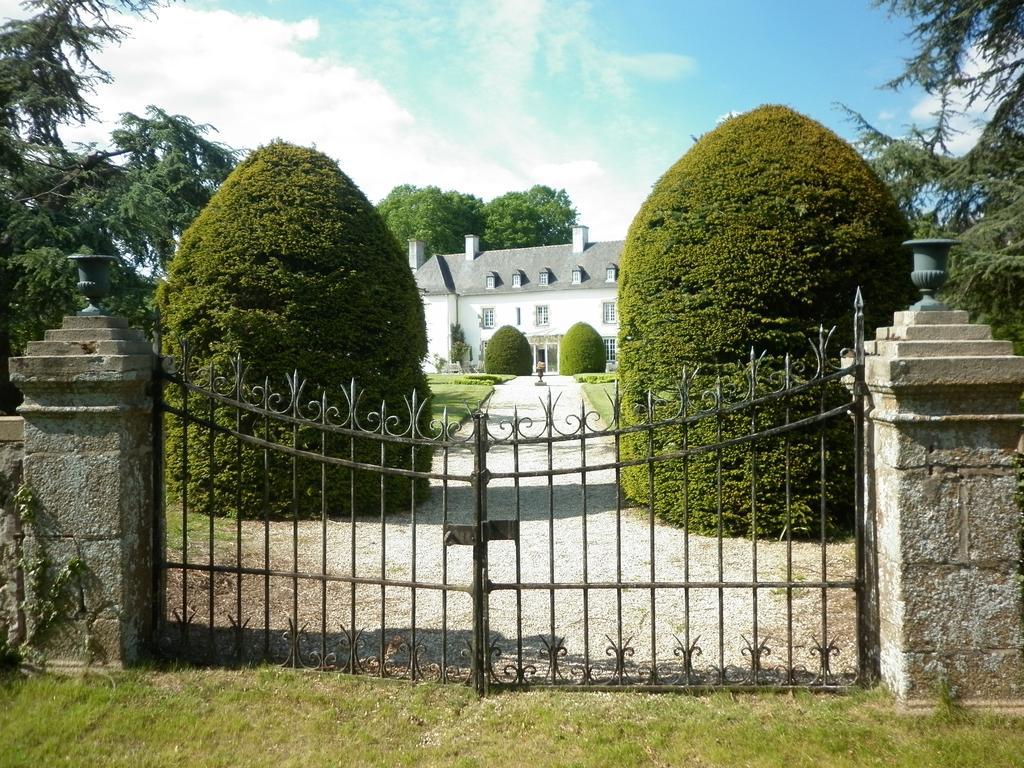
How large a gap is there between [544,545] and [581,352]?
2929cm

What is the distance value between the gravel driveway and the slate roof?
3802cm

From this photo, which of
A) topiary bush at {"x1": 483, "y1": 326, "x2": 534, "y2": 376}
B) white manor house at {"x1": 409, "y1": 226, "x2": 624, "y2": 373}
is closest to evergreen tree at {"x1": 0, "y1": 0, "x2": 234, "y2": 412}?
topiary bush at {"x1": 483, "y1": 326, "x2": 534, "y2": 376}

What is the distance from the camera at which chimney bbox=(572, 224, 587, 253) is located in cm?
4609

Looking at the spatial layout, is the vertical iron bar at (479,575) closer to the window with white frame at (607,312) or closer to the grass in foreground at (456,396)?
the grass in foreground at (456,396)

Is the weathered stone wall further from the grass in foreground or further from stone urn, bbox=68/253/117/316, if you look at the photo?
the grass in foreground

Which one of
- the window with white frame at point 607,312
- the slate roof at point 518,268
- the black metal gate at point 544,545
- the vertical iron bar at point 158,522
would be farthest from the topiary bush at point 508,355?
the vertical iron bar at point 158,522

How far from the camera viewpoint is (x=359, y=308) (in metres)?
7.81

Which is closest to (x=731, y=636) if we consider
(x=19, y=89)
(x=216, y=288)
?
(x=216, y=288)

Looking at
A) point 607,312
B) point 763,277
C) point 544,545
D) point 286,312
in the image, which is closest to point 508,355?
point 607,312

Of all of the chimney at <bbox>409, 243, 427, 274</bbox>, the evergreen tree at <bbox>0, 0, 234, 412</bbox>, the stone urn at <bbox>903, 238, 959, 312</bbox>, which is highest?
the chimney at <bbox>409, 243, 427, 274</bbox>

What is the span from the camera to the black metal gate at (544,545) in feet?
12.3

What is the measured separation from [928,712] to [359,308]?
6.12 m

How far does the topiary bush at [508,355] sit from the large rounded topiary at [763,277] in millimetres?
28357

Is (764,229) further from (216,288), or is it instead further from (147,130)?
(147,130)
